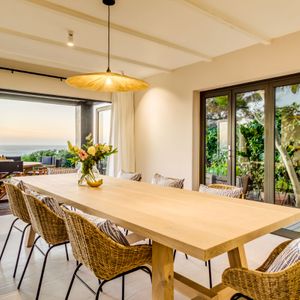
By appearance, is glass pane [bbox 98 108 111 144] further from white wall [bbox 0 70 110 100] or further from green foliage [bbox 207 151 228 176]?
green foliage [bbox 207 151 228 176]

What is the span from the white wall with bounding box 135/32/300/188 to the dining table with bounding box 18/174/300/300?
89.8 inches

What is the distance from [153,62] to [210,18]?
171 cm

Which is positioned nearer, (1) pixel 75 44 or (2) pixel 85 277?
(2) pixel 85 277

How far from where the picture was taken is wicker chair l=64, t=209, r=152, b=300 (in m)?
1.48

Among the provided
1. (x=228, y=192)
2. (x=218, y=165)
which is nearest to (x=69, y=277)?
(x=228, y=192)

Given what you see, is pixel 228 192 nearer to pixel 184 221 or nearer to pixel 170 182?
pixel 170 182

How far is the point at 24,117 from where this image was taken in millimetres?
7250

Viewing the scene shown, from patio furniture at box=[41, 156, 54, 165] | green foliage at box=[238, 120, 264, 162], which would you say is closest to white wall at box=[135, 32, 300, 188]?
green foliage at box=[238, 120, 264, 162]

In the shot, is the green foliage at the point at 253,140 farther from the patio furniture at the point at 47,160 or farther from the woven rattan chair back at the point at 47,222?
the patio furniture at the point at 47,160

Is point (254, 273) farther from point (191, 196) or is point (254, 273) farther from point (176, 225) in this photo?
point (191, 196)

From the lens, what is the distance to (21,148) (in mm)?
7297

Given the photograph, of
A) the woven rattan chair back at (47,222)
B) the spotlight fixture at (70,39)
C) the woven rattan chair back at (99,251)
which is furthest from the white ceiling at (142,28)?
the woven rattan chair back at (99,251)

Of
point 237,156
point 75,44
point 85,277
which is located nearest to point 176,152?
point 237,156

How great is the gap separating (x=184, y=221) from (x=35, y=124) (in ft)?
22.5
